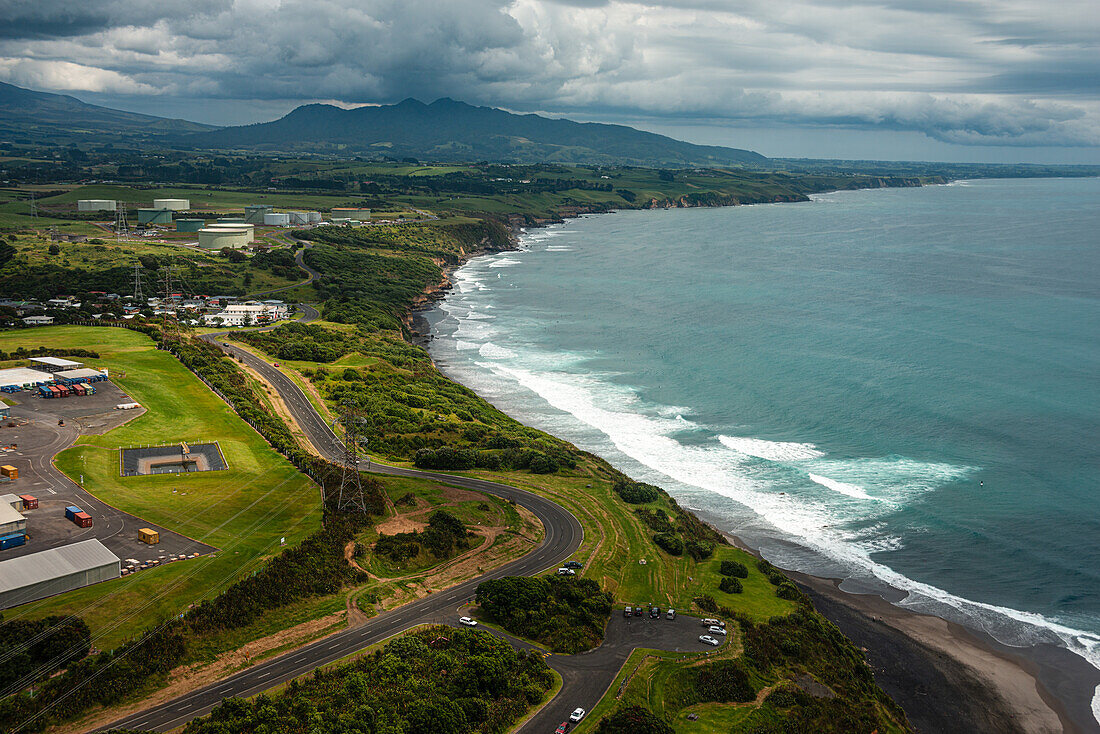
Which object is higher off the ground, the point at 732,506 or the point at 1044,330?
the point at 1044,330

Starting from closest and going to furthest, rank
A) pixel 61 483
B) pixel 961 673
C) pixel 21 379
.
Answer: pixel 961 673
pixel 61 483
pixel 21 379

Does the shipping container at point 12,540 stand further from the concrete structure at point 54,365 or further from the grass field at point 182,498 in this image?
the concrete structure at point 54,365

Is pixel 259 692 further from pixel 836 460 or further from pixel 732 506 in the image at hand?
pixel 836 460

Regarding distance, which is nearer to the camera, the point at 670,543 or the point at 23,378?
the point at 670,543

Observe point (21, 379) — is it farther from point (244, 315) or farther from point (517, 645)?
point (517, 645)

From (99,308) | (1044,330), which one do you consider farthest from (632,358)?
(99,308)

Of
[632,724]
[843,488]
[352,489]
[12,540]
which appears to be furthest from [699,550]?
[12,540]
